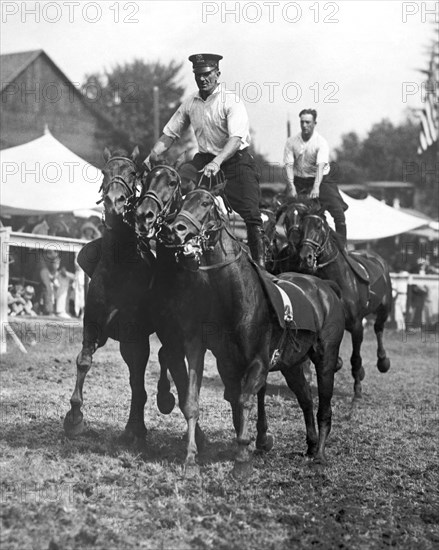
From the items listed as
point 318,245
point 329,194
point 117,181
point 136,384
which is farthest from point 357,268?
point 117,181

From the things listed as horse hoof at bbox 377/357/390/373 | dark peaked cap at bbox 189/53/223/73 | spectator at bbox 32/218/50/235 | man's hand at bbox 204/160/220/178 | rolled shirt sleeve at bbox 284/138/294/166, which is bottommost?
horse hoof at bbox 377/357/390/373

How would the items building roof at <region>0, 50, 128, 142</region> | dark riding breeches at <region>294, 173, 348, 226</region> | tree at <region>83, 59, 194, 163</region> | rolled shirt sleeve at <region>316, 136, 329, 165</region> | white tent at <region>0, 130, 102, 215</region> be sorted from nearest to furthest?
1. rolled shirt sleeve at <region>316, 136, 329, 165</region>
2. dark riding breeches at <region>294, 173, 348, 226</region>
3. white tent at <region>0, 130, 102, 215</region>
4. building roof at <region>0, 50, 128, 142</region>
5. tree at <region>83, 59, 194, 163</region>

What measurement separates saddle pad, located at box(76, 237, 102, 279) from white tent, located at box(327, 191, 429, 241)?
64.1ft

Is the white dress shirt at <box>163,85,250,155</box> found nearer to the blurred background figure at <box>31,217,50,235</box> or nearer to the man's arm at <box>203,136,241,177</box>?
the man's arm at <box>203,136,241,177</box>

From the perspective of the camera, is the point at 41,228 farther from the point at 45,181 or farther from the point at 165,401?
the point at 165,401

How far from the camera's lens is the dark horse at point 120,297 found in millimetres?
7711

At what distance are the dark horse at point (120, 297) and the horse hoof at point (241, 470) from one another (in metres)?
0.88

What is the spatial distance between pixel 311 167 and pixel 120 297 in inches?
225

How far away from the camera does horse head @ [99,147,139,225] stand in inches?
296

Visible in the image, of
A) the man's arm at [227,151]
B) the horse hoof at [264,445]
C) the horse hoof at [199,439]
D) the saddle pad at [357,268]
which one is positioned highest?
the man's arm at [227,151]

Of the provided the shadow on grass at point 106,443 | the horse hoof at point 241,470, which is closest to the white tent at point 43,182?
the shadow on grass at point 106,443

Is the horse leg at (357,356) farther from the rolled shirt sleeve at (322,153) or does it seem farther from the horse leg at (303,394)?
the horse leg at (303,394)

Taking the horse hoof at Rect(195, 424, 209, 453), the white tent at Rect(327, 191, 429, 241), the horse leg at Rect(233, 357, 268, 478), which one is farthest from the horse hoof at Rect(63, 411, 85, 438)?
the white tent at Rect(327, 191, 429, 241)

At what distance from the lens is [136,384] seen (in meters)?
8.40
